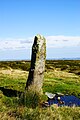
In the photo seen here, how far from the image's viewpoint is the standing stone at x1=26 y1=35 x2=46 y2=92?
2808cm

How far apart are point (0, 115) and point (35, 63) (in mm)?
16230

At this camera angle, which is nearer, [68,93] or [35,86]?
[35,86]

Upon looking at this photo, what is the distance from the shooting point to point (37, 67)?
2805 centimetres

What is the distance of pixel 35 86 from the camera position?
92.0 ft

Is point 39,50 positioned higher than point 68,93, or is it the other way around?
point 39,50

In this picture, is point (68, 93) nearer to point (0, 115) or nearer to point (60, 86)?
point (60, 86)

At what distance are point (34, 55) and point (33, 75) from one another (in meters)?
1.92

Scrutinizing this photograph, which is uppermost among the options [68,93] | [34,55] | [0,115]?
[34,55]

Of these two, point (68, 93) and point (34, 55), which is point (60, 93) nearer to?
point (68, 93)

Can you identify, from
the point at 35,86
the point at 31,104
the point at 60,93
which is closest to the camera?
the point at 31,104

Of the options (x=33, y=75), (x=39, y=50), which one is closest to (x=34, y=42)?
(x=39, y=50)

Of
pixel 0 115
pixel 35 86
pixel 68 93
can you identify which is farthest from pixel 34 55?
pixel 0 115

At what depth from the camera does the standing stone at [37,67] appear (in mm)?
28078

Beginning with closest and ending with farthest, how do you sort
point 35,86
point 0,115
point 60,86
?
1. point 0,115
2. point 35,86
3. point 60,86
